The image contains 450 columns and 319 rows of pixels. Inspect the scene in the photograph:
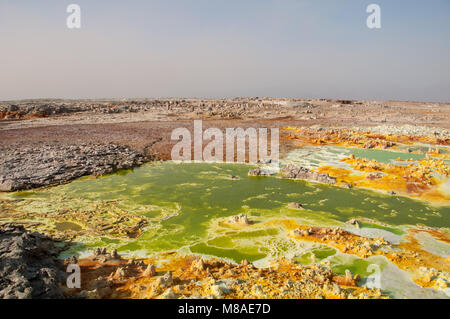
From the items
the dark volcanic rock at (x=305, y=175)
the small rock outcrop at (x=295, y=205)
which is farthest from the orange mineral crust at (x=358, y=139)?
the small rock outcrop at (x=295, y=205)

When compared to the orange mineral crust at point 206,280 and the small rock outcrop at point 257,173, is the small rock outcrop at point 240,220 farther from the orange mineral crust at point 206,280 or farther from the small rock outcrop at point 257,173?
the small rock outcrop at point 257,173

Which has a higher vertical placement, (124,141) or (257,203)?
(124,141)

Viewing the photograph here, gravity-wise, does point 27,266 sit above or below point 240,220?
above

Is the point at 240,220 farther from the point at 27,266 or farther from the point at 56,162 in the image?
the point at 56,162

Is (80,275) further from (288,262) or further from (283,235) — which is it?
(283,235)

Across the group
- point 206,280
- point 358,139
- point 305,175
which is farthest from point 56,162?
point 358,139
